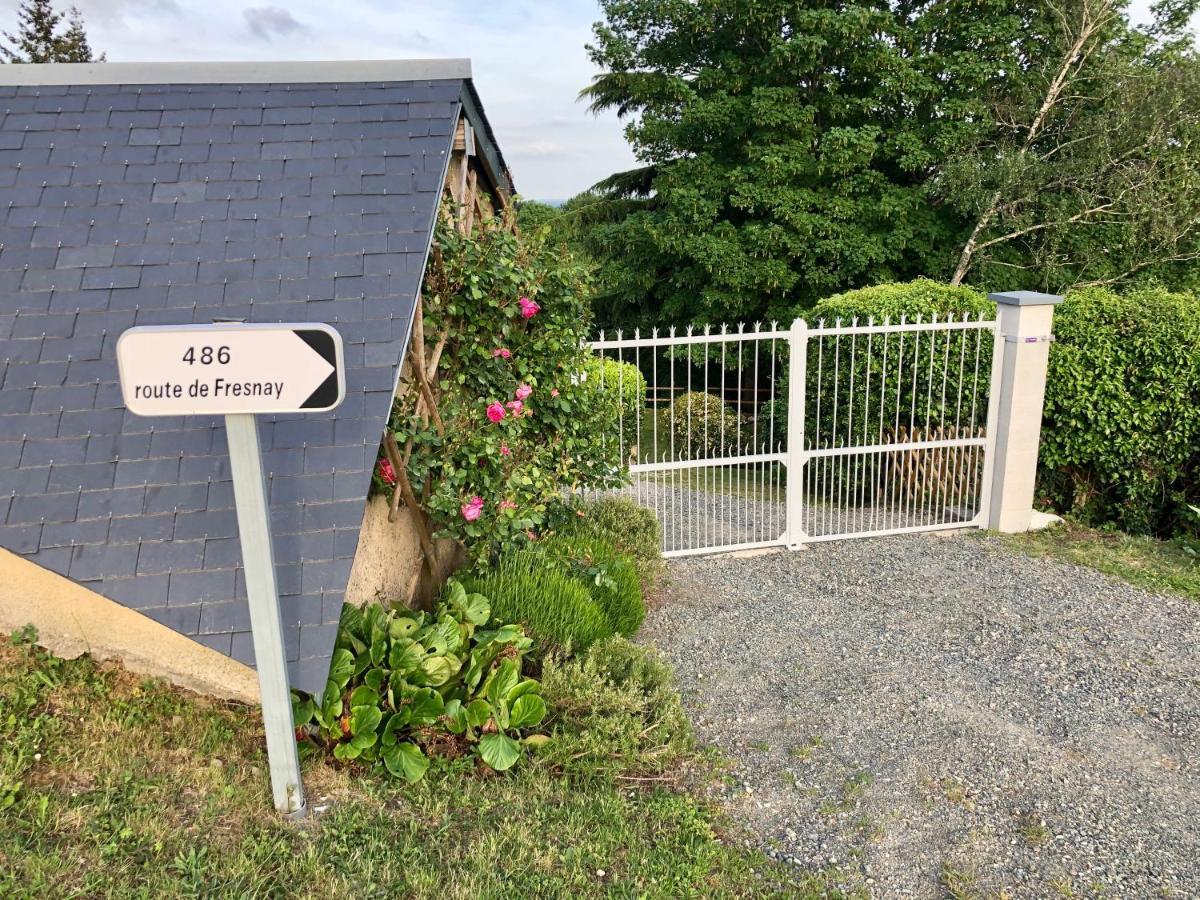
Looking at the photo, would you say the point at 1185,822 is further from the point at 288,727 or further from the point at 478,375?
the point at 478,375

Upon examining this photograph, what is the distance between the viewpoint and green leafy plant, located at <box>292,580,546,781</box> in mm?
3352

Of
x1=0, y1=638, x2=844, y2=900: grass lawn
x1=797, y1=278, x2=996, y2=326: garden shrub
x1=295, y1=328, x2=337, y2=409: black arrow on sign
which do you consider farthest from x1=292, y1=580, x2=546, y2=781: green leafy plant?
x1=797, y1=278, x2=996, y2=326: garden shrub

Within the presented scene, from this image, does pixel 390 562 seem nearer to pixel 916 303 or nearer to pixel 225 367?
pixel 225 367

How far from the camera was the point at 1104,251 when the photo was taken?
12852 mm

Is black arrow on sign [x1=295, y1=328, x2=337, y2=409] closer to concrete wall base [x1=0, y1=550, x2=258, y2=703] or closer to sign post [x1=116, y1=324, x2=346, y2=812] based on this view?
sign post [x1=116, y1=324, x2=346, y2=812]

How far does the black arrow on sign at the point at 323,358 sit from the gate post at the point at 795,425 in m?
4.66

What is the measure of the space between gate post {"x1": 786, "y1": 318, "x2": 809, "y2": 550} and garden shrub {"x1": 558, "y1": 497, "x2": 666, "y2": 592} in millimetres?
1251

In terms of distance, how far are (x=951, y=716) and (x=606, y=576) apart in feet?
6.61

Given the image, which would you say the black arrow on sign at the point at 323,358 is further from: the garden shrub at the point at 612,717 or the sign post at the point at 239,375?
the garden shrub at the point at 612,717

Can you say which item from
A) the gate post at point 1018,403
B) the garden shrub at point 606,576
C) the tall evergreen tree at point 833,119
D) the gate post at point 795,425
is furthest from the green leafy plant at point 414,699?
the tall evergreen tree at point 833,119

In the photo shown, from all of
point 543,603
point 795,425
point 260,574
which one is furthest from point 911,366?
point 260,574

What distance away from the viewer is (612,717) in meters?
3.65

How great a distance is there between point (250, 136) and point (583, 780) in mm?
3566

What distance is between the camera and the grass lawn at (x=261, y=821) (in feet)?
9.02
